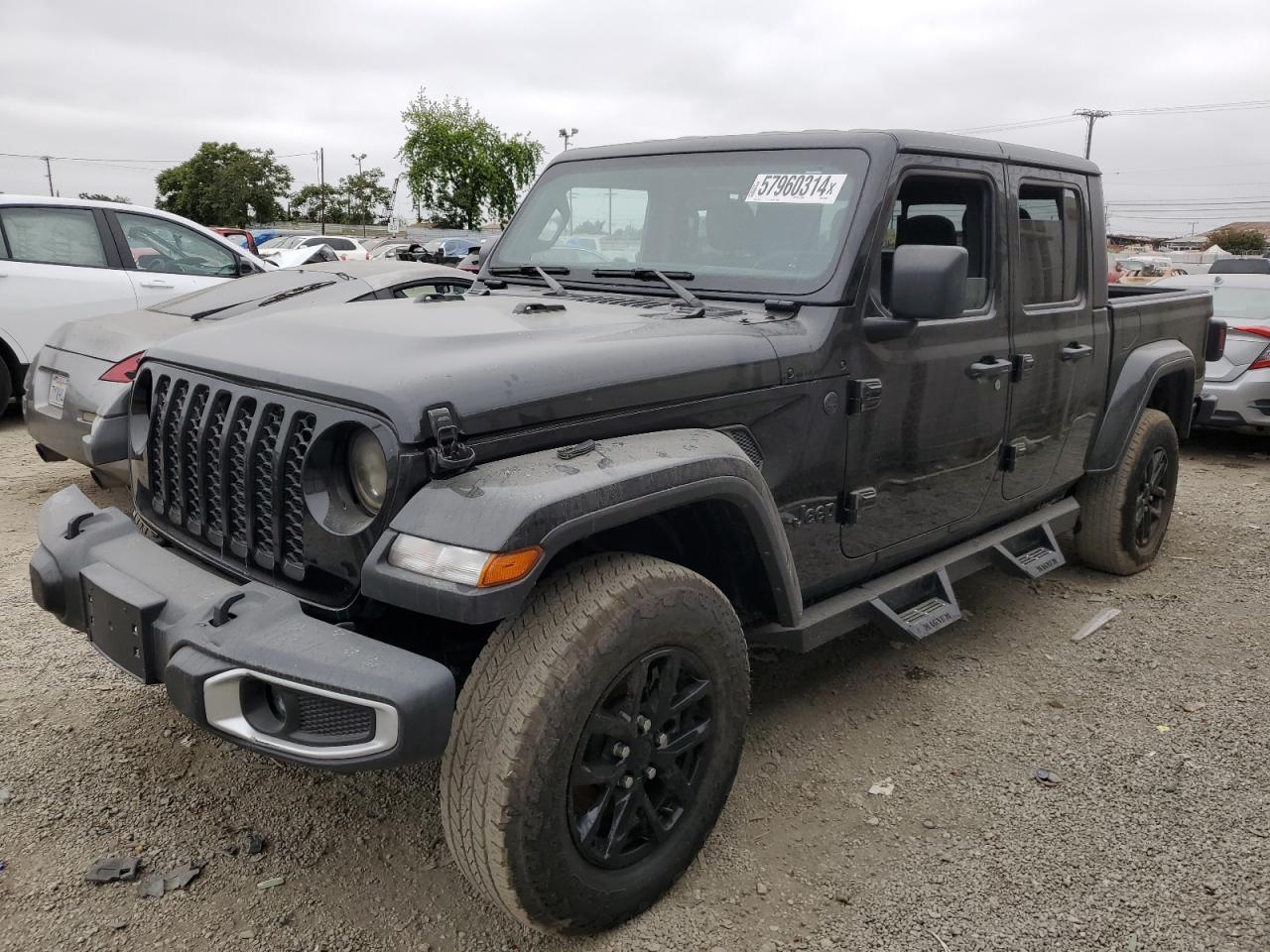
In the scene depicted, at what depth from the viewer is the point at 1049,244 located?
12.9ft

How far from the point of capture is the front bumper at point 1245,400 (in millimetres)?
7723

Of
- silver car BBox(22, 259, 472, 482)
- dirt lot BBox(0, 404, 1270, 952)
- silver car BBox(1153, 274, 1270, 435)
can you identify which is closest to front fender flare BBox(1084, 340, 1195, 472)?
dirt lot BBox(0, 404, 1270, 952)

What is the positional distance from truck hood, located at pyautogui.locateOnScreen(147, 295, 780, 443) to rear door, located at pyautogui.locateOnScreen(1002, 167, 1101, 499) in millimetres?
1446

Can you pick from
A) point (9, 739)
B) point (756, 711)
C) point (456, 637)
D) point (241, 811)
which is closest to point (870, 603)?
point (756, 711)

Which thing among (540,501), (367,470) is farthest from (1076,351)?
(367,470)

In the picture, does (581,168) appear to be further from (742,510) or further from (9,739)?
(9,739)

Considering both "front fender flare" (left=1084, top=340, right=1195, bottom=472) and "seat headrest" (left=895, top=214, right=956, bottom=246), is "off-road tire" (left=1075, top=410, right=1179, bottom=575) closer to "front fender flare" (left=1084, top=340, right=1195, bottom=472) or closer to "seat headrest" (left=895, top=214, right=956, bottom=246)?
"front fender flare" (left=1084, top=340, right=1195, bottom=472)

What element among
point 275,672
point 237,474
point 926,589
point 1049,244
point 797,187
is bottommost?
point 926,589

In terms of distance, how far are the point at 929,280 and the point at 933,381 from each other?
0.51 m

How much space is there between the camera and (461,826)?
210 centimetres

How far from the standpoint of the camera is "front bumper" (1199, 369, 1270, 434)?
7.72 meters

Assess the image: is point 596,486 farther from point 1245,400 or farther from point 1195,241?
point 1195,241

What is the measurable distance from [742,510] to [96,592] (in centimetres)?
159

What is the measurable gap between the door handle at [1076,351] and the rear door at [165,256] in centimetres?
653
